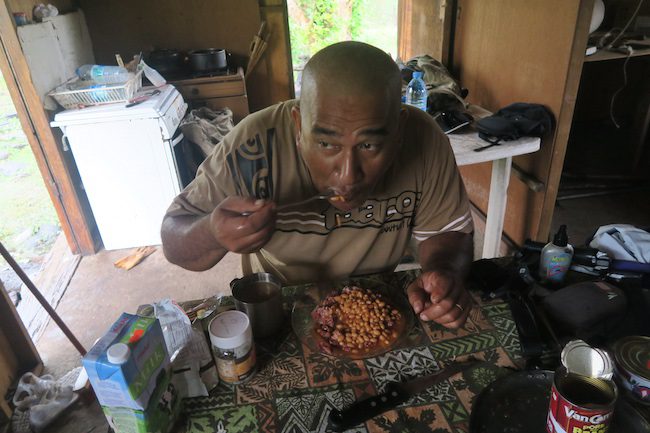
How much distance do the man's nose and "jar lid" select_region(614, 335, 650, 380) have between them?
2.10 feet

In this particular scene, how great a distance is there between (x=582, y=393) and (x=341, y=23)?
4.29 meters

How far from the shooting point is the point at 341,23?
4449 millimetres

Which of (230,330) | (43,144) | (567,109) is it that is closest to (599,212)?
(567,109)

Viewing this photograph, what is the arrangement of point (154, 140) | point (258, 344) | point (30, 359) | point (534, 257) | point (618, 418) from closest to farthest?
1. point (618, 418)
2. point (258, 344)
3. point (534, 257)
4. point (30, 359)
5. point (154, 140)

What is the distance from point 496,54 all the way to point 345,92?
2.07m

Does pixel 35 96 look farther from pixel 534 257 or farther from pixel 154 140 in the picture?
pixel 534 257

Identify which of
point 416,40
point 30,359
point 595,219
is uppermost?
point 416,40

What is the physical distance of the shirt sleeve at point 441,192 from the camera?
1345 millimetres

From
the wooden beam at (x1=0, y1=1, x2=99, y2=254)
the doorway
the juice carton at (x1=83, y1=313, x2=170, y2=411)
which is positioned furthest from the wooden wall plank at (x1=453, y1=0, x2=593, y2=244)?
the doorway

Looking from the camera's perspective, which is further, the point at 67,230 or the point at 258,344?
the point at 67,230

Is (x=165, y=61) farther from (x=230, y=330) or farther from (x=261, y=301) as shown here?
(x=230, y=330)

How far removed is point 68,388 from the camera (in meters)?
1.65

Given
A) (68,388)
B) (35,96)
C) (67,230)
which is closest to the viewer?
(68,388)

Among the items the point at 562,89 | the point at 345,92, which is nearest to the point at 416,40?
the point at 562,89
